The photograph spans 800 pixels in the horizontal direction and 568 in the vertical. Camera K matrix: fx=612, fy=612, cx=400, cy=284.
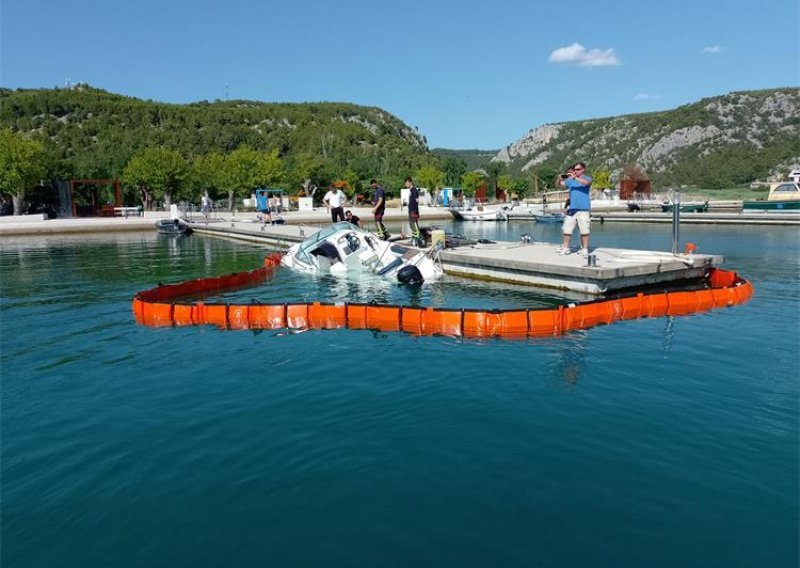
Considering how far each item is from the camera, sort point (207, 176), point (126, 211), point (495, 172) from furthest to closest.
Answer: point (495, 172), point (207, 176), point (126, 211)

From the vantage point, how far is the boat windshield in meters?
22.6

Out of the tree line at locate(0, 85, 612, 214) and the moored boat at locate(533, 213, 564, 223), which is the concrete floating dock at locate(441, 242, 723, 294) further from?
the tree line at locate(0, 85, 612, 214)

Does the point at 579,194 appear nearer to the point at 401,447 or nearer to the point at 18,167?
the point at 401,447

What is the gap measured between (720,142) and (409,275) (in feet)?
520

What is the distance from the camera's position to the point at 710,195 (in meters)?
85.2

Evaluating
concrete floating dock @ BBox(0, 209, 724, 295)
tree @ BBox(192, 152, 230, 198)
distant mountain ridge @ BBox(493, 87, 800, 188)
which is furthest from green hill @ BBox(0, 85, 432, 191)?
concrete floating dock @ BBox(0, 209, 724, 295)

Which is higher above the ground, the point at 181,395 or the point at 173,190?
the point at 173,190

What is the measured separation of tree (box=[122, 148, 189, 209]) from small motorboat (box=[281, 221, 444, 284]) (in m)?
51.2

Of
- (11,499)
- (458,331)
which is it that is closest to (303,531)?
(11,499)

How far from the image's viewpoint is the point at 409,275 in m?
20.2

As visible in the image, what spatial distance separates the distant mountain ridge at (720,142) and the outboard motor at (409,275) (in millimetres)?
132716

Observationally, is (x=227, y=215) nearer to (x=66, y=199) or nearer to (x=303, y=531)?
(x=66, y=199)

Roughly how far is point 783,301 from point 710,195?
7678cm

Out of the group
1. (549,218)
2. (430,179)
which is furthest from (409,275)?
(430,179)
